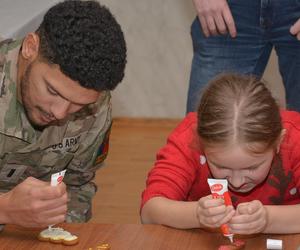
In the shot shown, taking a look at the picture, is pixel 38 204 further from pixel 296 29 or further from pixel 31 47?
pixel 296 29

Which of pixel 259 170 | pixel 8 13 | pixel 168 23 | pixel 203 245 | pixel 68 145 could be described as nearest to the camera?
pixel 203 245

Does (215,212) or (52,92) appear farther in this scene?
(52,92)

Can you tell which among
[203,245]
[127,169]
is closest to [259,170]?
[203,245]

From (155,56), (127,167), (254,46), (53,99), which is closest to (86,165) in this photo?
(53,99)

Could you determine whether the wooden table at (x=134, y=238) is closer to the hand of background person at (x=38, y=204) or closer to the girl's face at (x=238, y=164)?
the hand of background person at (x=38, y=204)

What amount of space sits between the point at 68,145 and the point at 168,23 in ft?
10.3

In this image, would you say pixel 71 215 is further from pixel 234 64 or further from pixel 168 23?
pixel 168 23

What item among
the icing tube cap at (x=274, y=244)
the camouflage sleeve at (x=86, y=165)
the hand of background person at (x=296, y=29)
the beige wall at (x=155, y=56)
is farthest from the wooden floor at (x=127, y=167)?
the icing tube cap at (x=274, y=244)

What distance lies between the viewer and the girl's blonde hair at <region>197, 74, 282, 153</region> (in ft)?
6.29

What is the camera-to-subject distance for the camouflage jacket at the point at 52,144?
218cm

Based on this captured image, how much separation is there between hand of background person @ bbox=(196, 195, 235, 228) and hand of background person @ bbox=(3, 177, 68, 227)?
352mm

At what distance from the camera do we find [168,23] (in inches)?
212

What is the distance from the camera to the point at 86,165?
2.51 meters

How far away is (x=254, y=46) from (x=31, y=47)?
82 centimetres
